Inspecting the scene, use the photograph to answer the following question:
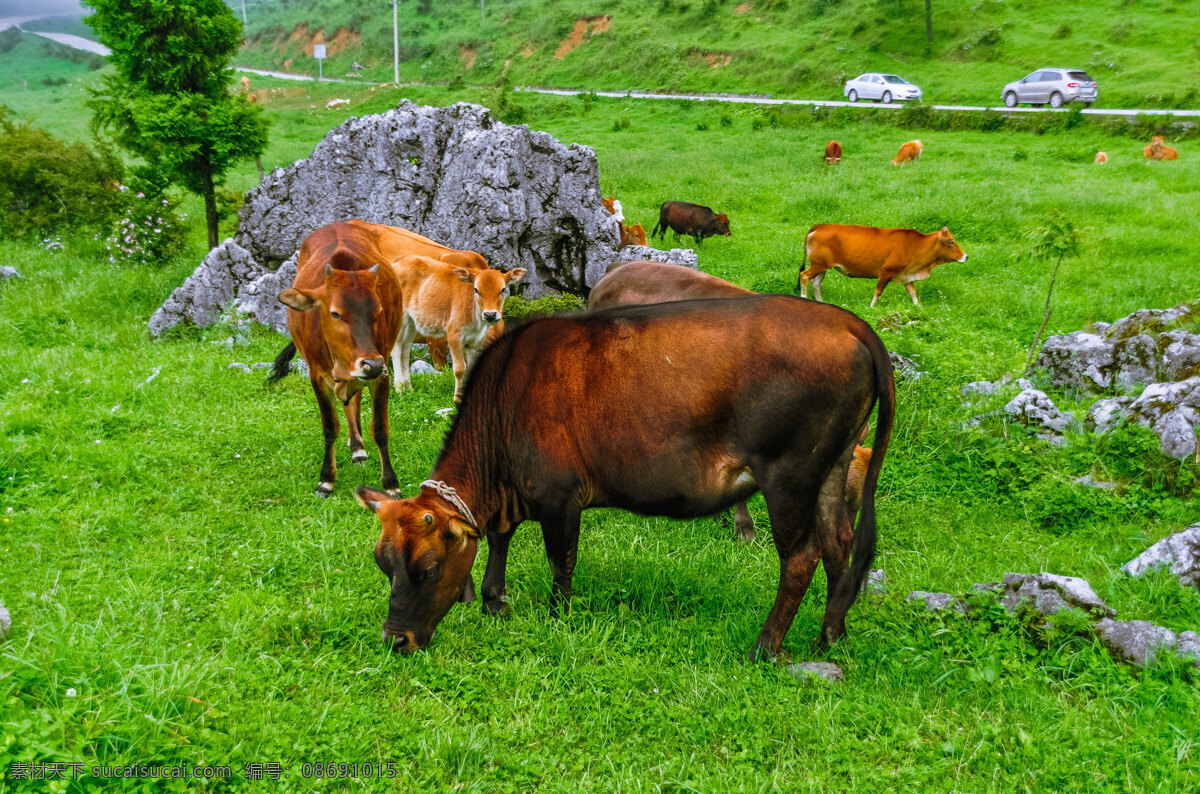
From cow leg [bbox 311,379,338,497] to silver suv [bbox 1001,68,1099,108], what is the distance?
119ft

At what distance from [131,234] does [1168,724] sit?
15.8m

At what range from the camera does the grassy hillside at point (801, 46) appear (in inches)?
1555

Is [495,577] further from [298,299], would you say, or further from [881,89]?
[881,89]

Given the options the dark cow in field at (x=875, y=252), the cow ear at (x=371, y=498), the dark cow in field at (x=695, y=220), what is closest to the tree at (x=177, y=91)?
the dark cow in field at (x=695, y=220)

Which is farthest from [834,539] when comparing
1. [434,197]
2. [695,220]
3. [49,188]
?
[49,188]

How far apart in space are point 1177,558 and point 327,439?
266 inches

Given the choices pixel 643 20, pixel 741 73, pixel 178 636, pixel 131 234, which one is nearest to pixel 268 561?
pixel 178 636

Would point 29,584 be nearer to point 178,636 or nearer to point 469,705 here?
point 178,636

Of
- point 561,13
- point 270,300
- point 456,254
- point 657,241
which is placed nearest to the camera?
point 456,254

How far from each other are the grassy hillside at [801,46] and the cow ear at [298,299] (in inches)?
1467

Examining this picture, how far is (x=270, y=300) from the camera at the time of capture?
11539mm

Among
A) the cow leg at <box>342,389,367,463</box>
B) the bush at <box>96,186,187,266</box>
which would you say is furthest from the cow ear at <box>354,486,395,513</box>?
the bush at <box>96,186,187,266</box>

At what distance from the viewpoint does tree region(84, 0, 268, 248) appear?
40.7 feet

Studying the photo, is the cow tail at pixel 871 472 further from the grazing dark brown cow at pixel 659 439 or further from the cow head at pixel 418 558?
the cow head at pixel 418 558
